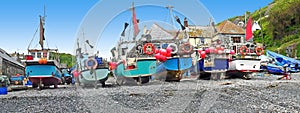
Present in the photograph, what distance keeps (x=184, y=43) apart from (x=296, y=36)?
30927 mm

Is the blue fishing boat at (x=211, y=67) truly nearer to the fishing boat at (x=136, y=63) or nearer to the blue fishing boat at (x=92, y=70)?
the fishing boat at (x=136, y=63)

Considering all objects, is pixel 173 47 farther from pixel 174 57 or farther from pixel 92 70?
pixel 92 70

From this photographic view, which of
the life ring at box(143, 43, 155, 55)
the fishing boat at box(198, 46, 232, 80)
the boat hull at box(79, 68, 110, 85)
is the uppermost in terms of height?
the life ring at box(143, 43, 155, 55)

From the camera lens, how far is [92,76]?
15.8m

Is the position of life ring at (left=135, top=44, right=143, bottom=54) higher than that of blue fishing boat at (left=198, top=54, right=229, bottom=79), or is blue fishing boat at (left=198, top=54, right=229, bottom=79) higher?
life ring at (left=135, top=44, right=143, bottom=54)

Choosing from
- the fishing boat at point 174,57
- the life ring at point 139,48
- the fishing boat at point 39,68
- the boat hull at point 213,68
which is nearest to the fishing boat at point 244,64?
the boat hull at point 213,68

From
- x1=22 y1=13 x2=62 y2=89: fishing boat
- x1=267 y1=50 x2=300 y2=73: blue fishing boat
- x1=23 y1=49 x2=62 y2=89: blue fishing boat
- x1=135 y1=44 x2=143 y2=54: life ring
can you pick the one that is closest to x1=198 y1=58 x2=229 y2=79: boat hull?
x1=135 y1=44 x2=143 y2=54: life ring

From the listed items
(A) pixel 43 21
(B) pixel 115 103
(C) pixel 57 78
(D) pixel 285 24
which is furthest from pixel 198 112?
(D) pixel 285 24

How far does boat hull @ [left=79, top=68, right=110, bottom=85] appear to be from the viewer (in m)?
15.5

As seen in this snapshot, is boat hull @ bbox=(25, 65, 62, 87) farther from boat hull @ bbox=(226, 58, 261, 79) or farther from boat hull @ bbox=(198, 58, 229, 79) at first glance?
boat hull @ bbox=(226, 58, 261, 79)

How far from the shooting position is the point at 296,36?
1752 inches

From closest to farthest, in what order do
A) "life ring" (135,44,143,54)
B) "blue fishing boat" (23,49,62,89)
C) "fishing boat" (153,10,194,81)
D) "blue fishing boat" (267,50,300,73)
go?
1. "blue fishing boat" (23,49,62,89)
2. "life ring" (135,44,143,54)
3. "fishing boat" (153,10,194,81)
4. "blue fishing boat" (267,50,300,73)

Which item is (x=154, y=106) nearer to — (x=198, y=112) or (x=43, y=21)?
(x=198, y=112)

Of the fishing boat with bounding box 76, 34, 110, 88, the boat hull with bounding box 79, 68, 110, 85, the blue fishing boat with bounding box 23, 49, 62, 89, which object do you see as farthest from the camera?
the blue fishing boat with bounding box 23, 49, 62, 89
